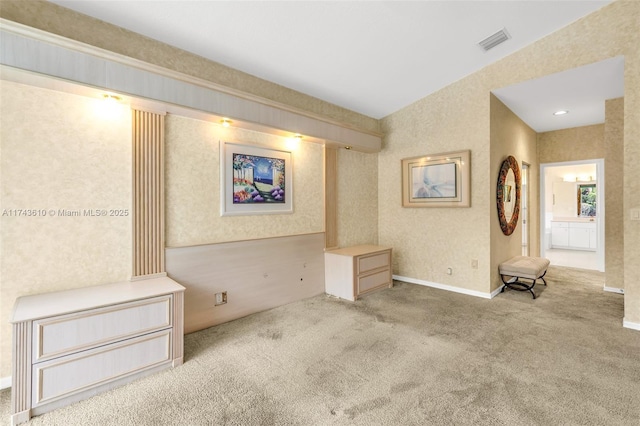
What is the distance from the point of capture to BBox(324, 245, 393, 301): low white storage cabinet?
13.1 feet

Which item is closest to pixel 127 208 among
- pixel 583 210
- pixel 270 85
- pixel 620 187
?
pixel 270 85

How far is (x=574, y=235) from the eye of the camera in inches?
304

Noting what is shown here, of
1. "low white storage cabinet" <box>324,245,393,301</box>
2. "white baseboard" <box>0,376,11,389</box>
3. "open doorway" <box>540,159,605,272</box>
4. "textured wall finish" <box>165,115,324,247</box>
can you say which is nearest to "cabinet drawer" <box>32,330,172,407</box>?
"white baseboard" <box>0,376,11,389</box>

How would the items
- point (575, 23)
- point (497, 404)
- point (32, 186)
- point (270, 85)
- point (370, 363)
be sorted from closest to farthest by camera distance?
point (497, 404)
point (32, 186)
point (370, 363)
point (575, 23)
point (270, 85)

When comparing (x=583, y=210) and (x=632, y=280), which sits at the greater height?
(x=583, y=210)

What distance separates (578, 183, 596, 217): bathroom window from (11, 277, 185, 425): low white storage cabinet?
10057 millimetres

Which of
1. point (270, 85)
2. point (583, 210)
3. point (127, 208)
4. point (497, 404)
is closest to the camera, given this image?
point (497, 404)

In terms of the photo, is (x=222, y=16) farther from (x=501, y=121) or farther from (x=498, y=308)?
(x=498, y=308)

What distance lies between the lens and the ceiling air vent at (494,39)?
10.7 ft

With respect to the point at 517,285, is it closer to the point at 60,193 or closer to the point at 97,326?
the point at 97,326

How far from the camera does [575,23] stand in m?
3.32

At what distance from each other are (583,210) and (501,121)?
19.6 ft

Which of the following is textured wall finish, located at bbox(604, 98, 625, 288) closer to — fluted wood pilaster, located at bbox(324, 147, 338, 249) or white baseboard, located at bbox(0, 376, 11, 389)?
fluted wood pilaster, located at bbox(324, 147, 338, 249)

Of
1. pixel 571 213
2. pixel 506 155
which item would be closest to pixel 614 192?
pixel 506 155
